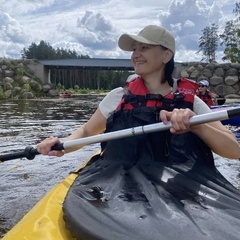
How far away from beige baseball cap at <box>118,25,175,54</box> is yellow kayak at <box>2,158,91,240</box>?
1.02 m

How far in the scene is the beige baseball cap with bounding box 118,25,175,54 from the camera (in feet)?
8.29

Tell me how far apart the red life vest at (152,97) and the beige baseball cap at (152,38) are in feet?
0.82

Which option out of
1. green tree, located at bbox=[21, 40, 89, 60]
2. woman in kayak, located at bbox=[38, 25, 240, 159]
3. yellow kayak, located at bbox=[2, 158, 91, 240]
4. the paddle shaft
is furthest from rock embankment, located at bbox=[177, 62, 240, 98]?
green tree, located at bbox=[21, 40, 89, 60]

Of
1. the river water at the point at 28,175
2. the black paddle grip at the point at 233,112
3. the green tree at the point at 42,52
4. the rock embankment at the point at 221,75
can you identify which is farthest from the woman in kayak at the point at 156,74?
the green tree at the point at 42,52

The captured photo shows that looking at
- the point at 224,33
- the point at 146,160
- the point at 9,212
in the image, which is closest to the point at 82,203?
the point at 146,160

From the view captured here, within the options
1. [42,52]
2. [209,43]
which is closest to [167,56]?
[209,43]

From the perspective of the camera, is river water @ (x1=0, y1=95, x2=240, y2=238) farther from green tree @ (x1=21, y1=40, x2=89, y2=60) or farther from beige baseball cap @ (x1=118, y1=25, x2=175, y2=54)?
green tree @ (x1=21, y1=40, x2=89, y2=60)

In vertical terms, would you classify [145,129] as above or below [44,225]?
above

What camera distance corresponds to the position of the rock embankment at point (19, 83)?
99.4 feet

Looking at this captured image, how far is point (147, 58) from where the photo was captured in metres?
2.56

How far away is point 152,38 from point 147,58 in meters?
0.12

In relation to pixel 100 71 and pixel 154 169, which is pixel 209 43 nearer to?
pixel 100 71

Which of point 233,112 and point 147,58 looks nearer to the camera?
point 233,112

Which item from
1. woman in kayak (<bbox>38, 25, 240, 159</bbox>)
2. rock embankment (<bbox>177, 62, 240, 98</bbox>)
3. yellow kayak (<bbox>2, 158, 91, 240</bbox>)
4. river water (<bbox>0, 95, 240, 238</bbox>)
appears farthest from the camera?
rock embankment (<bbox>177, 62, 240, 98</bbox>)
